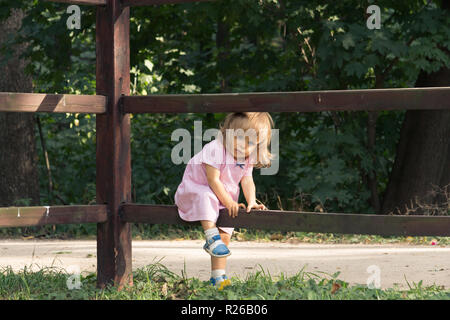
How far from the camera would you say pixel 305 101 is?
405 cm

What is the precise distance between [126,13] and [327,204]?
5872 millimetres

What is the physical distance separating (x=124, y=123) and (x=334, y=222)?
1.46 meters

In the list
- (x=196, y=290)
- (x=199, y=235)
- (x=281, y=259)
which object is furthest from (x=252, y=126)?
(x=199, y=235)

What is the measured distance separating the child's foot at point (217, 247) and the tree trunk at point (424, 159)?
5.17 meters

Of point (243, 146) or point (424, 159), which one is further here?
point (424, 159)

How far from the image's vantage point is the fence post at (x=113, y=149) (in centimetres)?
459

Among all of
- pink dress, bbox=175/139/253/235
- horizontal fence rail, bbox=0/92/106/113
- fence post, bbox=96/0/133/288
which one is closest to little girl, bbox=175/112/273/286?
pink dress, bbox=175/139/253/235

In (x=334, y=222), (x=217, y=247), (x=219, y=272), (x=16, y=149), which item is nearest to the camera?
(x=334, y=222)

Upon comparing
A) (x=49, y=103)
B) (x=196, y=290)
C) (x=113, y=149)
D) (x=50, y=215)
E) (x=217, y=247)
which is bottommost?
(x=196, y=290)

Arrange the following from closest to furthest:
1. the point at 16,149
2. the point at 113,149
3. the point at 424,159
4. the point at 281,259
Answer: the point at 113,149 → the point at 281,259 → the point at 424,159 → the point at 16,149

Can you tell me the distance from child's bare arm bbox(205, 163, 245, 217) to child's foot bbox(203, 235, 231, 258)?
0.16m

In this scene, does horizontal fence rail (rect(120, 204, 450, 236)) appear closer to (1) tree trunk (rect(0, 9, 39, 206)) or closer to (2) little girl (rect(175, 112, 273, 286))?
(2) little girl (rect(175, 112, 273, 286))

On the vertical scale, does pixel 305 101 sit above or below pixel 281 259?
above

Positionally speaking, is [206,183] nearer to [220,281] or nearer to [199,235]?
[220,281]
